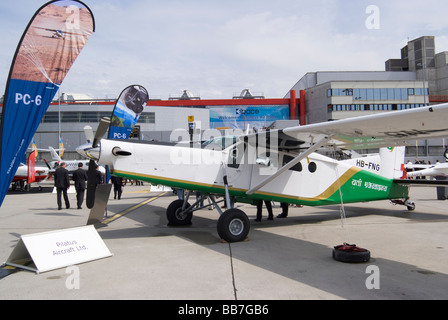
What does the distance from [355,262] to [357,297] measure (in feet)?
5.42

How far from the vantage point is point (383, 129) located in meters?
5.80

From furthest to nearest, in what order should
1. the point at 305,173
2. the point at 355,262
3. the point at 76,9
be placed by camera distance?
the point at 305,173, the point at 76,9, the point at 355,262

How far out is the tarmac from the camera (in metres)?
4.21

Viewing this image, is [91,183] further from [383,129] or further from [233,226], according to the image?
[383,129]

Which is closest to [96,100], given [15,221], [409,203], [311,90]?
[311,90]

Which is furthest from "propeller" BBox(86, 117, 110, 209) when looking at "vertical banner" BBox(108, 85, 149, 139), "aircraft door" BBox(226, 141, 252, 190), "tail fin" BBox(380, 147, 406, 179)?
"tail fin" BBox(380, 147, 406, 179)

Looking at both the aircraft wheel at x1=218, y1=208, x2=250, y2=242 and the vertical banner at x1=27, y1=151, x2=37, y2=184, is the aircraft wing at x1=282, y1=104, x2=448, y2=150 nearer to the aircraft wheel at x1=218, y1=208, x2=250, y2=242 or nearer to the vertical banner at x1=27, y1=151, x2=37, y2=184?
the aircraft wheel at x1=218, y1=208, x2=250, y2=242

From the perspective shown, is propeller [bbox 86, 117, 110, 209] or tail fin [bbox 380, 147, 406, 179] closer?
propeller [bbox 86, 117, 110, 209]

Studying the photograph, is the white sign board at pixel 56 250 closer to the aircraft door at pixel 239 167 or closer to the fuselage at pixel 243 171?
the fuselage at pixel 243 171

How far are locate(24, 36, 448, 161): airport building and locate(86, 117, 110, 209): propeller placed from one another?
42473 millimetres

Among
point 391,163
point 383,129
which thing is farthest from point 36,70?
point 391,163

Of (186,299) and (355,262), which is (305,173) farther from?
(186,299)

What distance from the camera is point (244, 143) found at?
8109mm
